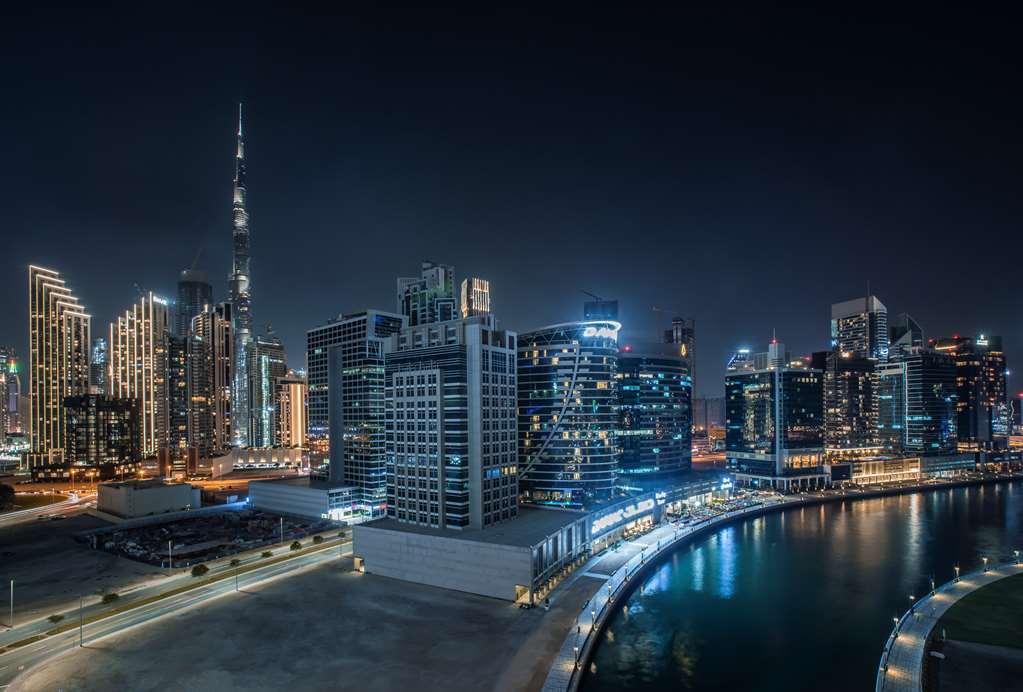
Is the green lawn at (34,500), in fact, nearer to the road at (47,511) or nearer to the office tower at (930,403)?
the road at (47,511)

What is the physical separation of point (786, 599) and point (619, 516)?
2486cm

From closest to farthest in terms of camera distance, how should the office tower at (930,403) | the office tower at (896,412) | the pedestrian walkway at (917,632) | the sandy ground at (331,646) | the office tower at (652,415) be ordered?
the sandy ground at (331,646)
the pedestrian walkway at (917,632)
the office tower at (652,415)
the office tower at (930,403)
the office tower at (896,412)

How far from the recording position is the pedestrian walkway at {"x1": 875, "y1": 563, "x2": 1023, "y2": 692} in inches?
1674

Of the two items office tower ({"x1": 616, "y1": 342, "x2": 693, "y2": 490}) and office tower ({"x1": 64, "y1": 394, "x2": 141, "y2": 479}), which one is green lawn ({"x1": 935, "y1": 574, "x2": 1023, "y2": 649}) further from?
office tower ({"x1": 64, "y1": 394, "x2": 141, "y2": 479})

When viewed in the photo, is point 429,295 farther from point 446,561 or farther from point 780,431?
point 780,431

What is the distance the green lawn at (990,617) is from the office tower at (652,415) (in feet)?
232

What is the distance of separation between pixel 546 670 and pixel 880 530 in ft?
296

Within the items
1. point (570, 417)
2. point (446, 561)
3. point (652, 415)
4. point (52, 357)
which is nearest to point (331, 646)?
point (446, 561)

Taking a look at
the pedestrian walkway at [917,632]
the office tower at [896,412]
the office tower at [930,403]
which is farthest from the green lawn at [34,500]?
the office tower at [930,403]

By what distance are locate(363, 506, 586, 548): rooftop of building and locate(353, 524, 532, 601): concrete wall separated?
1290 mm

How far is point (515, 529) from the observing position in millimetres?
67375

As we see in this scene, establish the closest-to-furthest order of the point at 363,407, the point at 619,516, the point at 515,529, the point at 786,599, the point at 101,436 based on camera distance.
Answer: the point at 786,599
the point at 515,529
the point at 619,516
the point at 363,407
the point at 101,436

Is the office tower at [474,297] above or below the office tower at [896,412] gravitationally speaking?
above

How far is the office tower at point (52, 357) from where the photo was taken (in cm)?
16988
